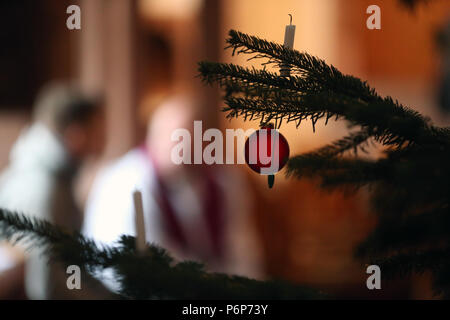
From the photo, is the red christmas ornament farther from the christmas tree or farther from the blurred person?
the blurred person

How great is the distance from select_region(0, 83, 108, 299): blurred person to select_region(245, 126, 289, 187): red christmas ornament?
0.74 m

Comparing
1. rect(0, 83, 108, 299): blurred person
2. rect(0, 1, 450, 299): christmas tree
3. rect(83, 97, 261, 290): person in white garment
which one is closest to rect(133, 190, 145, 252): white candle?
rect(0, 1, 450, 299): christmas tree

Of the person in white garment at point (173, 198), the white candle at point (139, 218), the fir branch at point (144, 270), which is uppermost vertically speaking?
the white candle at point (139, 218)

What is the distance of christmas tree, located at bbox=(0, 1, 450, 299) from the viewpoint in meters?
0.34

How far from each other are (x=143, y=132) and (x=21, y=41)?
2.49 feet

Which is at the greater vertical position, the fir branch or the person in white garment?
the fir branch

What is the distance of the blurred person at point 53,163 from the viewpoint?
1228 mm

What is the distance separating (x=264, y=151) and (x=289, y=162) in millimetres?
40

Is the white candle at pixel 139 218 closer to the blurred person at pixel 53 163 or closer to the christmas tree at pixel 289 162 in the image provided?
the christmas tree at pixel 289 162

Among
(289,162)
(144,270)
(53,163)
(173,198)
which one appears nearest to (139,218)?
(144,270)

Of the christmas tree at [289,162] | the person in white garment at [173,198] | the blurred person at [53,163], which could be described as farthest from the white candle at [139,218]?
the person in white garment at [173,198]

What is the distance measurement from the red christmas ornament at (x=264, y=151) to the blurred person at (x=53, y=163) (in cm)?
74

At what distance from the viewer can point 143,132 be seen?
9.47 ft
